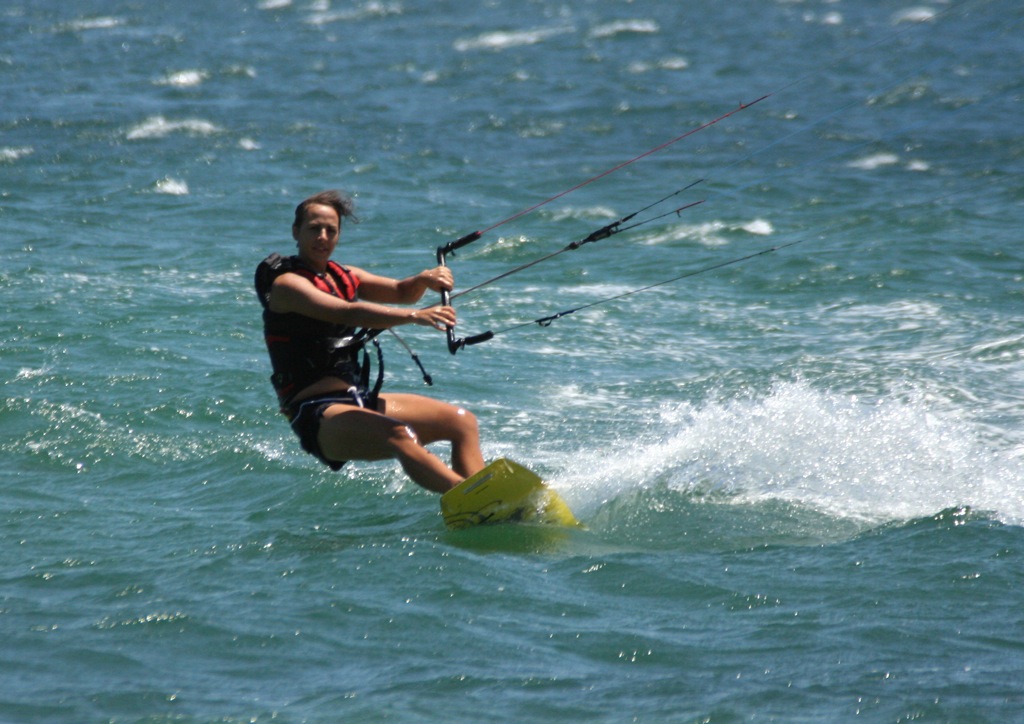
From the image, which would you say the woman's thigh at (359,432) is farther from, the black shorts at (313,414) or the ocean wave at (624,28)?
the ocean wave at (624,28)

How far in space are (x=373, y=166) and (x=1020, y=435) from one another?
951 centimetres

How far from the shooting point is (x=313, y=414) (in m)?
5.52

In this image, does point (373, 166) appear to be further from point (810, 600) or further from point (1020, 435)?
point (810, 600)

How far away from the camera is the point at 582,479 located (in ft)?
20.7

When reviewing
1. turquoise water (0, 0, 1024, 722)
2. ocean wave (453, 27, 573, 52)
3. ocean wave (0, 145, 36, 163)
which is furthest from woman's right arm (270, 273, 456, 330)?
ocean wave (453, 27, 573, 52)

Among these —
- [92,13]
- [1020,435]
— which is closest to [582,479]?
[1020,435]

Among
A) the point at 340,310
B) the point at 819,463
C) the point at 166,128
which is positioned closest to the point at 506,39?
the point at 166,128

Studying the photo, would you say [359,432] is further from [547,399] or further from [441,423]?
[547,399]

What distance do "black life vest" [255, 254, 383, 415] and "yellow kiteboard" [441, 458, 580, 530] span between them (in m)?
0.67

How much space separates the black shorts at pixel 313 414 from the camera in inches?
217

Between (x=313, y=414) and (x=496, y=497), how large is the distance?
0.85 m

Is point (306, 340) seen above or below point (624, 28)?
below

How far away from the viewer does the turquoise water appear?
13.6 ft

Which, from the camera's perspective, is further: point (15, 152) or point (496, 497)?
point (15, 152)
